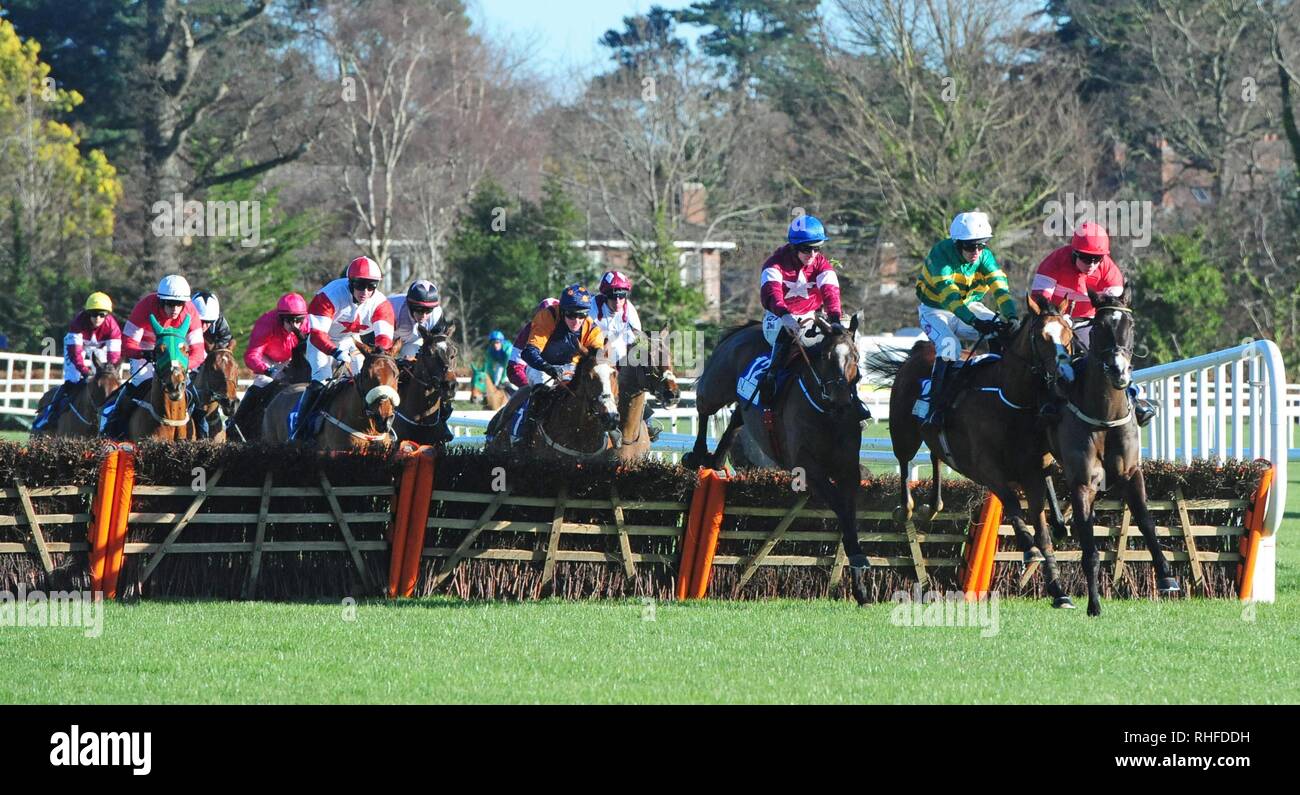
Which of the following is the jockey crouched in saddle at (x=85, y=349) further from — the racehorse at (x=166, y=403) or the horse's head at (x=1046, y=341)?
the horse's head at (x=1046, y=341)

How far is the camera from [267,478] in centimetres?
1155

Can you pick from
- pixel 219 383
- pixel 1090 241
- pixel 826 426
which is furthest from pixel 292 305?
pixel 1090 241

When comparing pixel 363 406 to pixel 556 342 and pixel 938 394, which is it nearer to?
pixel 556 342

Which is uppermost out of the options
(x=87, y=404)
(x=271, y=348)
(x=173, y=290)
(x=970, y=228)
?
(x=970, y=228)

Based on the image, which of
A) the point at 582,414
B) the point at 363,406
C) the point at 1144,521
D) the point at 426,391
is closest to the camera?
the point at 1144,521

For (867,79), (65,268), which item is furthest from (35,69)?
(867,79)

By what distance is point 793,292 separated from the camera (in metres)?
12.4

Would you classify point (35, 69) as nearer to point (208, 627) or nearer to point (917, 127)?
point (917, 127)

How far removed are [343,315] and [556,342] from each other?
215cm

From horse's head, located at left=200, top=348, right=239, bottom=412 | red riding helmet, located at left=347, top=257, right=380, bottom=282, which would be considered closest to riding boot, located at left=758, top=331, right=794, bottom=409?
red riding helmet, located at left=347, top=257, right=380, bottom=282

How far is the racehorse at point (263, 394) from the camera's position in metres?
15.9

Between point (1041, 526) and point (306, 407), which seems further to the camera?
point (306, 407)

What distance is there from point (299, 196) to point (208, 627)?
49.4 meters

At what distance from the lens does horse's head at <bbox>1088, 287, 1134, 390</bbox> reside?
33.2 ft
